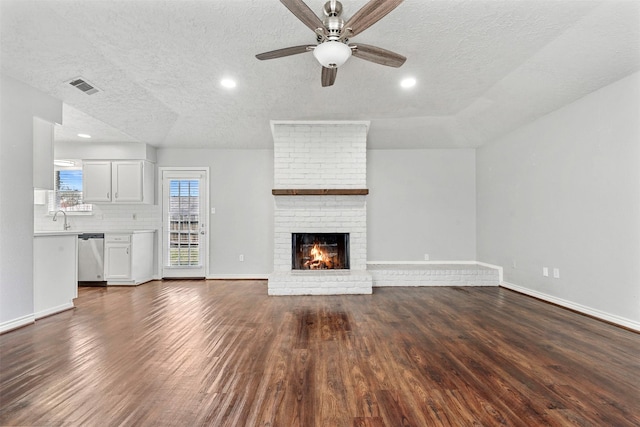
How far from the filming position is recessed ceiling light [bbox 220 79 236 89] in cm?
391

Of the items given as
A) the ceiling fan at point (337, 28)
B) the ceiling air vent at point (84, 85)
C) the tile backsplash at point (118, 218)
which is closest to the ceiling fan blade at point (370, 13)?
the ceiling fan at point (337, 28)

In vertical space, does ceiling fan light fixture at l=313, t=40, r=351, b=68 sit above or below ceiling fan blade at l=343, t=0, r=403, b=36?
below

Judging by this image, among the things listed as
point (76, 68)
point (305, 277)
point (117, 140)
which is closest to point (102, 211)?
point (117, 140)

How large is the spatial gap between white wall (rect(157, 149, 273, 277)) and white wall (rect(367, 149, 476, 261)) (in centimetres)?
204

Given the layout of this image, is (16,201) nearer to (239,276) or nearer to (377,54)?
(239,276)

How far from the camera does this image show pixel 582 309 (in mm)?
3453

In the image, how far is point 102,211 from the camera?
5750 millimetres

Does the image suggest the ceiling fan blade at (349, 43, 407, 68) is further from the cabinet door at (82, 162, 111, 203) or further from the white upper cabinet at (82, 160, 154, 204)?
the cabinet door at (82, 162, 111, 203)

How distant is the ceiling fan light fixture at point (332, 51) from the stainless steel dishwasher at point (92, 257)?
4965 millimetres

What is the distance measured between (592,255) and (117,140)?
23.7ft

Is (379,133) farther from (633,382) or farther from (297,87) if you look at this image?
(633,382)

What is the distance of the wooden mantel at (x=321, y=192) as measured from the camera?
4785 mm

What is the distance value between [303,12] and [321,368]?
2.56 m

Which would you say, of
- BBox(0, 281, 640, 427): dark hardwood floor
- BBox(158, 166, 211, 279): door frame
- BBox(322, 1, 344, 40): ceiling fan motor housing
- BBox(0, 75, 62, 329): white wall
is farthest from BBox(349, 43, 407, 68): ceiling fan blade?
BBox(158, 166, 211, 279): door frame
